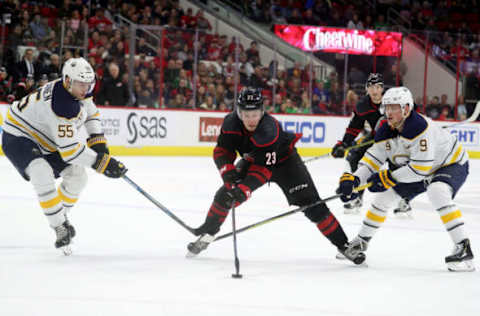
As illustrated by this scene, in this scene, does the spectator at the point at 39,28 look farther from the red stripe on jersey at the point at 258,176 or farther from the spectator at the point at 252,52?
the red stripe on jersey at the point at 258,176

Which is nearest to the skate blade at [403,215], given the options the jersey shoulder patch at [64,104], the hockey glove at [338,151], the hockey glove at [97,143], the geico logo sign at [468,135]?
the hockey glove at [338,151]

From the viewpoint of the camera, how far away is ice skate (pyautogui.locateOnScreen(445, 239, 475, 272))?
3918 mm

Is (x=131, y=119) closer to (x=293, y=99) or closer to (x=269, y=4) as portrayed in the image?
(x=293, y=99)

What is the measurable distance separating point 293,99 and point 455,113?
131 inches

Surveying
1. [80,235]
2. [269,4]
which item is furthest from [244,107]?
[269,4]

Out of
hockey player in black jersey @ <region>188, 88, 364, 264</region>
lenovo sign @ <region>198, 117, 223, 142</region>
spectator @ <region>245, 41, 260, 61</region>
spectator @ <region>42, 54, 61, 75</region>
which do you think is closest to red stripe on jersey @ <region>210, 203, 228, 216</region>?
hockey player in black jersey @ <region>188, 88, 364, 264</region>

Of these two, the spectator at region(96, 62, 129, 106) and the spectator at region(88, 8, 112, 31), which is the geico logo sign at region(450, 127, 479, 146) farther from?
the spectator at region(88, 8, 112, 31)

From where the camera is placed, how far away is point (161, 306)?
295 cm

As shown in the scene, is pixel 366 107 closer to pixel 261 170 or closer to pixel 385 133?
pixel 385 133

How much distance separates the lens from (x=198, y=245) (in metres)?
4.09

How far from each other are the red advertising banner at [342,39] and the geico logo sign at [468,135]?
5.86 ft

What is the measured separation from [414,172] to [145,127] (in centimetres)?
729

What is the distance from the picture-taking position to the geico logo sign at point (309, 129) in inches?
466

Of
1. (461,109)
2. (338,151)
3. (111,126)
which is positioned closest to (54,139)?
(338,151)
